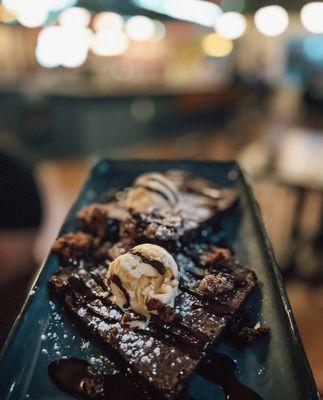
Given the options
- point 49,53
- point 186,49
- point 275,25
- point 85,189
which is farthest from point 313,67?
point 85,189

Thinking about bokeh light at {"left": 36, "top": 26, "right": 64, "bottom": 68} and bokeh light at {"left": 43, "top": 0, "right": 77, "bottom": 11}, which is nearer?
bokeh light at {"left": 43, "top": 0, "right": 77, "bottom": 11}

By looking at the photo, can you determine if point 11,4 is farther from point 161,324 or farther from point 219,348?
point 219,348

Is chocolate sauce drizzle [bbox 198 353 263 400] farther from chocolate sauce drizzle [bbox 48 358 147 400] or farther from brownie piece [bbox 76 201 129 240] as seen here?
brownie piece [bbox 76 201 129 240]

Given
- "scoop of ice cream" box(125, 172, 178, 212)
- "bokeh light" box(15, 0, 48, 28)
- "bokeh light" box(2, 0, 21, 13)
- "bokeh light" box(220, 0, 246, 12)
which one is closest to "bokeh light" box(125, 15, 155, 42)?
"bokeh light" box(15, 0, 48, 28)

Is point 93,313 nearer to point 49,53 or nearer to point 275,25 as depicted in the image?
point 275,25

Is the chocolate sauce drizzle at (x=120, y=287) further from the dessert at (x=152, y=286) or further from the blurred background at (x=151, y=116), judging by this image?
the blurred background at (x=151, y=116)

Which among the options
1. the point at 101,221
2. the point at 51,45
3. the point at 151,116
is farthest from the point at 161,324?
the point at 51,45
